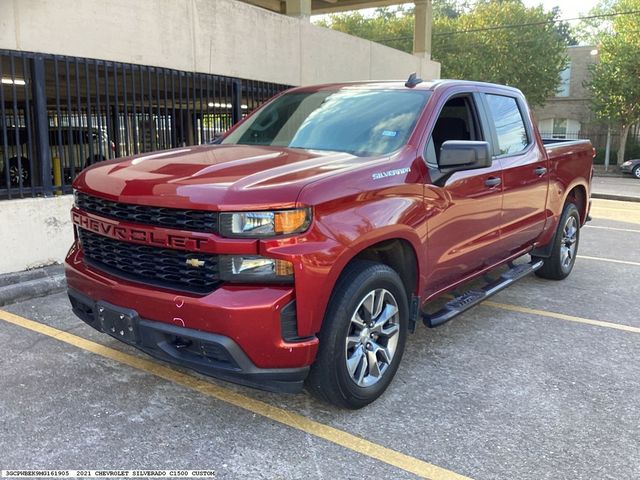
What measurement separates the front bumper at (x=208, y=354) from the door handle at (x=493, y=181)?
7.30ft

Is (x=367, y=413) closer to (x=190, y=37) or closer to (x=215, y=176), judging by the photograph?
(x=215, y=176)

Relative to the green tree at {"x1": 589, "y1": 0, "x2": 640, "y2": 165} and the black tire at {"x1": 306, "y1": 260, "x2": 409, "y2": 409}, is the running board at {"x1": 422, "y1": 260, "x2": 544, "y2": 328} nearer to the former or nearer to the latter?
the black tire at {"x1": 306, "y1": 260, "x2": 409, "y2": 409}

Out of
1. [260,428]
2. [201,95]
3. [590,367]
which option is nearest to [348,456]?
[260,428]

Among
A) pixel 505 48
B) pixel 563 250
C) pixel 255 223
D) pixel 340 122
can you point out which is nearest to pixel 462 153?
pixel 340 122

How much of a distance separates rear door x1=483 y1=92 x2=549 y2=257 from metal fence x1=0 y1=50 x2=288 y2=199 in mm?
4511

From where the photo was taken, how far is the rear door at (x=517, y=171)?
16.0 ft

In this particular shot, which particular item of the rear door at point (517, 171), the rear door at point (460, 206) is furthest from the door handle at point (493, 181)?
the rear door at point (517, 171)

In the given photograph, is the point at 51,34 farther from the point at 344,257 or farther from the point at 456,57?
the point at 456,57

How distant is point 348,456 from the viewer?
3.02 m

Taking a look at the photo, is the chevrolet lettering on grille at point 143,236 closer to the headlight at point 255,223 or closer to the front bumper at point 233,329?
the headlight at point 255,223

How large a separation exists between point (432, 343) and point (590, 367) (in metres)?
1.12

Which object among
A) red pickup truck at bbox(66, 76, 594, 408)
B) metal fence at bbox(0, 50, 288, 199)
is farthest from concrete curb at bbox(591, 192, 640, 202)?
red pickup truck at bbox(66, 76, 594, 408)

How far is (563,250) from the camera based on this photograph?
642cm

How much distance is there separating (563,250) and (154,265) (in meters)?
4.79
